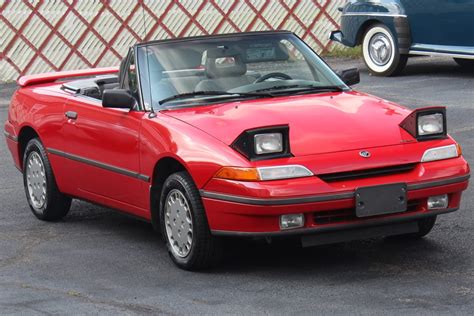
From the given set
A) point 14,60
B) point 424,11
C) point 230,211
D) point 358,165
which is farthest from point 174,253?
point 14,60

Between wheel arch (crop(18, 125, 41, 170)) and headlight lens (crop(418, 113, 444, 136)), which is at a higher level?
headlight lens (crop(418, 113, 444, 136))

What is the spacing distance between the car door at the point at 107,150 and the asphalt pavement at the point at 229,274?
0.32 meters

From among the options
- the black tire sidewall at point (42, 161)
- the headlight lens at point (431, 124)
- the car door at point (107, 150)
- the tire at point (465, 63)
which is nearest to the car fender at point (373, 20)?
the tire at point (465, 63)

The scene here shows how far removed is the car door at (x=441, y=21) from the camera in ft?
53.8

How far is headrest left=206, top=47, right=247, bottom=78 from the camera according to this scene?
8.19 m

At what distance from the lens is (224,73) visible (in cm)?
820

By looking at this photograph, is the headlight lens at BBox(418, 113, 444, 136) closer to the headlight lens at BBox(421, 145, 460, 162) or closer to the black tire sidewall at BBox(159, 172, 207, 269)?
the headlight lens at BBox(421, 145, 460, 162)

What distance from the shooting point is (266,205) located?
6.78 m

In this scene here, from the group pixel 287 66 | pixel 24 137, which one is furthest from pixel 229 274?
pixel 24 137

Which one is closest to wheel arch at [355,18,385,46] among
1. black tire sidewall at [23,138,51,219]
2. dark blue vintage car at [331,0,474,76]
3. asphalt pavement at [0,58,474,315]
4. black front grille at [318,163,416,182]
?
dark blue vintage car at [331,0,474,76]

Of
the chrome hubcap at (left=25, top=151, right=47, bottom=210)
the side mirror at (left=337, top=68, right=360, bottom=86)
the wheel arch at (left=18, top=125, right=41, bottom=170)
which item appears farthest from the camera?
the wheel arch at (left=18, top=125, right=41, bottom=170)

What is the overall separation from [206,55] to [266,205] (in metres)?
1.79

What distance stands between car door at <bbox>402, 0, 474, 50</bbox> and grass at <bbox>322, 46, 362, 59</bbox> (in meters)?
3.93

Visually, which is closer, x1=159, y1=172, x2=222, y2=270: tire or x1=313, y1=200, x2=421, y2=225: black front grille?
x1=313, y1=200, x2=421, y2=225: black front grille
